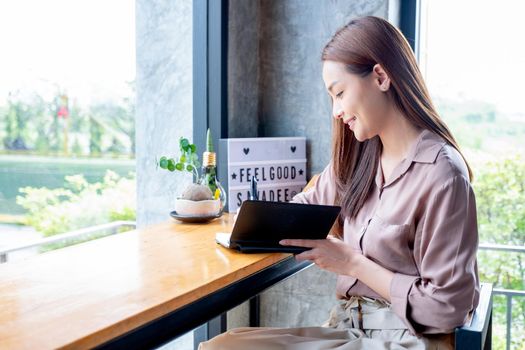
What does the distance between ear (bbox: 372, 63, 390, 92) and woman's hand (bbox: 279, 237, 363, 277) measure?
418 mm

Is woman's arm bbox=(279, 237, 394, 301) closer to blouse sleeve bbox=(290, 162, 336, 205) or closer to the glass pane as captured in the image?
blouse sleeve bbox=(290, 162, 336, 205)

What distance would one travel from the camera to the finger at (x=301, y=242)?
174 cm

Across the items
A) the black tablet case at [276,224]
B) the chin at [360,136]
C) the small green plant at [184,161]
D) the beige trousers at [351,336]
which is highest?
the chin at [360,136]

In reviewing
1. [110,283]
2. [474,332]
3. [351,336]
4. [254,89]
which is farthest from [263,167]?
[474,332]

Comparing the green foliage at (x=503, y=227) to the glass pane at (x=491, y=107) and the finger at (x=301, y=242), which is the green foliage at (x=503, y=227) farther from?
the finger at (x=301, y=242)

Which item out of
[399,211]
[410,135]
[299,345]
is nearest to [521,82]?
[410,135]

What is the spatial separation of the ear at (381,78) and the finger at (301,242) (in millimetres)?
433

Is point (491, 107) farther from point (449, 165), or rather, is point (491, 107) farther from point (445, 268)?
point (445, 268)

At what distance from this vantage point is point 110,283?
1.47 m

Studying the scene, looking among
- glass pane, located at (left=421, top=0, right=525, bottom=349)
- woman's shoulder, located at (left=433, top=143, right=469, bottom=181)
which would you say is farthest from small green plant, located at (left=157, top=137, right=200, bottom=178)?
glass pane, located at (left=421, top=0, right=525, bottom=349)

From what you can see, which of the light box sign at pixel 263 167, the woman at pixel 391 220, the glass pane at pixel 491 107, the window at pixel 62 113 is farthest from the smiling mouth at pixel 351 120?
the window at pixel 62 113

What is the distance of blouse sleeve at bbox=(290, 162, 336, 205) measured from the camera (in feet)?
6.66

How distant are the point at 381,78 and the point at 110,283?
825 millimetres

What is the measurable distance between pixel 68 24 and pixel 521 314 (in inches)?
91.3
